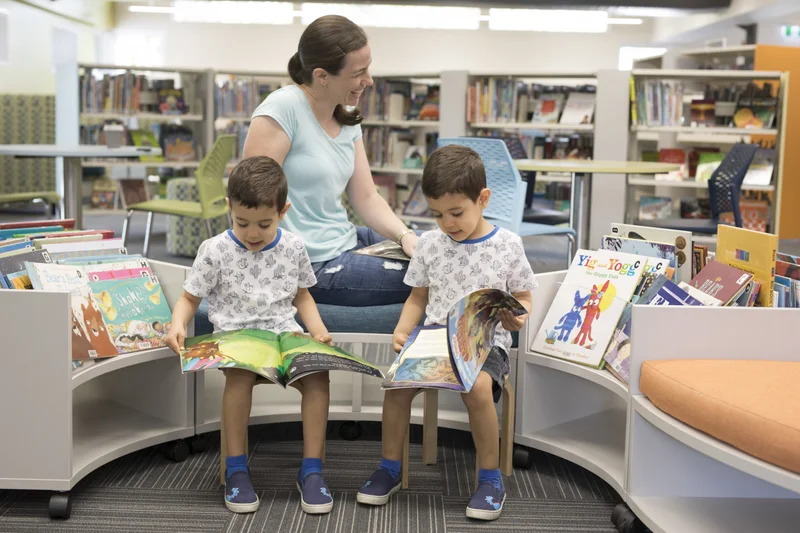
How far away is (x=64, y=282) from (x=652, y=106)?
5.21 metres

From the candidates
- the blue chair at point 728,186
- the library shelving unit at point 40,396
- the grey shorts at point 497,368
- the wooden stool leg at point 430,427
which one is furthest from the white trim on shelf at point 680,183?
the library shelving unit at point 40,396

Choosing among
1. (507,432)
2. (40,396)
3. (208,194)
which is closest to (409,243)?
(507,432)

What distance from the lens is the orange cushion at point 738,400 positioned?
1515 mm

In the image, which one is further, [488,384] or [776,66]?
[776,66]

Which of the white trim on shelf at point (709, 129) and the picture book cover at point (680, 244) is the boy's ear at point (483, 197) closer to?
the picture book cover at point (680, 244)

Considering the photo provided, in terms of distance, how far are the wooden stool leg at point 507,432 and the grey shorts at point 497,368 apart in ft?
0.19

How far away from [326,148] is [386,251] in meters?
0.35

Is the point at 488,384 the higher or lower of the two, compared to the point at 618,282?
lower

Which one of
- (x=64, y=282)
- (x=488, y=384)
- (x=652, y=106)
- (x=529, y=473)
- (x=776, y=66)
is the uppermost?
(x=776, y=66)

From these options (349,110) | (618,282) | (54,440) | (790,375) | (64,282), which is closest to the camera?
(790,375)

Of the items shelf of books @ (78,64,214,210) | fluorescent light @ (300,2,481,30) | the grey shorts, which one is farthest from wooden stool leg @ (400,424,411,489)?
fluorescent light @ (300,2,481,30)

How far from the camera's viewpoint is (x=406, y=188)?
7598 mm

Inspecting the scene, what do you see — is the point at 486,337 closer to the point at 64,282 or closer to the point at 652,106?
the point at 64,282

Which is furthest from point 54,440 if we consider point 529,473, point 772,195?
point 772,195
